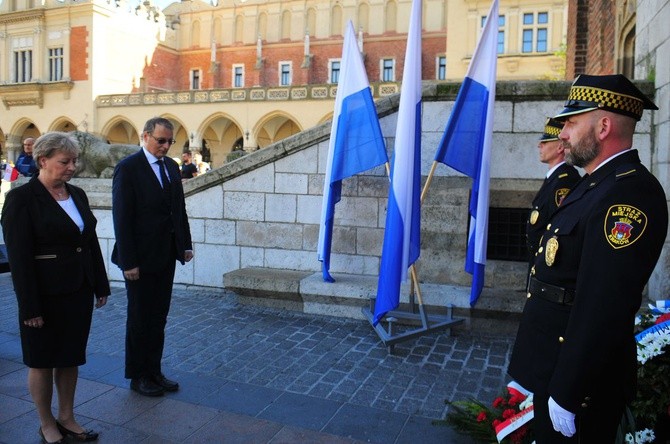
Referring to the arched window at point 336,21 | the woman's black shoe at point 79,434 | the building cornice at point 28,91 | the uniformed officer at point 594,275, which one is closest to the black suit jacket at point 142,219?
the woman's black shoe at point 79,434

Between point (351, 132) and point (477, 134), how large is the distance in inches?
53.8

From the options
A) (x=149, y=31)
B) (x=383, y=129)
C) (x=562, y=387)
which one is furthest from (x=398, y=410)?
(x=149, y=31)

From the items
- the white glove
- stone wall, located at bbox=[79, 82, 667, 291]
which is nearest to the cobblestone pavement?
stone wall, located at bbox=[79, 82, 667, 291]

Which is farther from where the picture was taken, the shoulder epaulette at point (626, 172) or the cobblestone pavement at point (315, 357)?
the cobblestone pavement at point (315, 357)

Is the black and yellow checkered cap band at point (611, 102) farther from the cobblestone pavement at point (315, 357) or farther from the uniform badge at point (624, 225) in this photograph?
the cobblestone pavement at point (315, 357)

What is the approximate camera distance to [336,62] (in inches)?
1779

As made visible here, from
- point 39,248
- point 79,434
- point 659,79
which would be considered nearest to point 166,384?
point 79,434

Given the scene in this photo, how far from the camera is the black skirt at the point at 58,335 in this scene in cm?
327

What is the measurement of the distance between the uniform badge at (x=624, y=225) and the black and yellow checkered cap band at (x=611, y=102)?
411mm

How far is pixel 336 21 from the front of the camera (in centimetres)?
4522

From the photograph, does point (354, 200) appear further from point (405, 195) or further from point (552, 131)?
point (552, 131)

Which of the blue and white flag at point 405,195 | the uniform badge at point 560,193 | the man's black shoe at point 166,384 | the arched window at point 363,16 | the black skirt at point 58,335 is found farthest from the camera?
the arched window at point 363,16

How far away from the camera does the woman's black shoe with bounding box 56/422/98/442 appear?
11.1 ft

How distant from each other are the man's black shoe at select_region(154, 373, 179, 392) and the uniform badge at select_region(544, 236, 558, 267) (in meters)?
3.14
